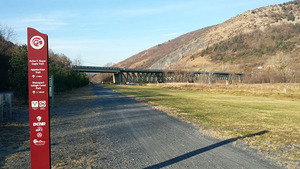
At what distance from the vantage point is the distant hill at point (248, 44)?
116938 millimetres

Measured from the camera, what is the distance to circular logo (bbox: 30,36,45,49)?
472cm

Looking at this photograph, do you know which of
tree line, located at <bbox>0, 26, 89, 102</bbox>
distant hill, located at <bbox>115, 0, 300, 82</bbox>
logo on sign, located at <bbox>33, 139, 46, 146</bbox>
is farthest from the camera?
distant hill, located at <bbox>115, 0, 300, 82</bbox>

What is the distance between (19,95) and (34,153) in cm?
1711

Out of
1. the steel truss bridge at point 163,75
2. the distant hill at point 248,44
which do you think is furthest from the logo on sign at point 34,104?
the steel truss bridge at point 163,75

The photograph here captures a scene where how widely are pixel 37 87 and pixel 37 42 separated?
0.85m

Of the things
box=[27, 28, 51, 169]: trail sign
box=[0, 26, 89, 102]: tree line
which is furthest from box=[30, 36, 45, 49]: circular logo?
box=[0, 26, 89, 102]: tree line

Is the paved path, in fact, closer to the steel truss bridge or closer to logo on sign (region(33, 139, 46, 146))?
logo on sign (region(33, 139, 46, 146))

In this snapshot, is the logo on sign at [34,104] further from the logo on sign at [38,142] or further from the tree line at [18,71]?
the tree line at [18,71]

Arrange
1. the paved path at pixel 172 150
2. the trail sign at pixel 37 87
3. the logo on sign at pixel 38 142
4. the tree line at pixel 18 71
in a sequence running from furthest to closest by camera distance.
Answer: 1. the tree line at pixel 18 71
2. the paved path at pixel 172 150
3. the logo on sign at pixel 38 142
4. the trail sign at pixel 37 87

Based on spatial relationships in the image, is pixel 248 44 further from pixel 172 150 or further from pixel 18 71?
pixel 172 150

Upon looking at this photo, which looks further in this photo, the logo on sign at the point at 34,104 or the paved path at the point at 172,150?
the paved path at the point at 172,150

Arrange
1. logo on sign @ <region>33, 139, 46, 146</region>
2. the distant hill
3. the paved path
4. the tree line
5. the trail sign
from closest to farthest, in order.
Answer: the trail sign
logo on sign @ <region>33, 139, 46, 146</region>
the paved path
the tree line
the distant hill

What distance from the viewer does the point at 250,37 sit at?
145 meters

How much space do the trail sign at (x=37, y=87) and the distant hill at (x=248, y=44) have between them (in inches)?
3500
